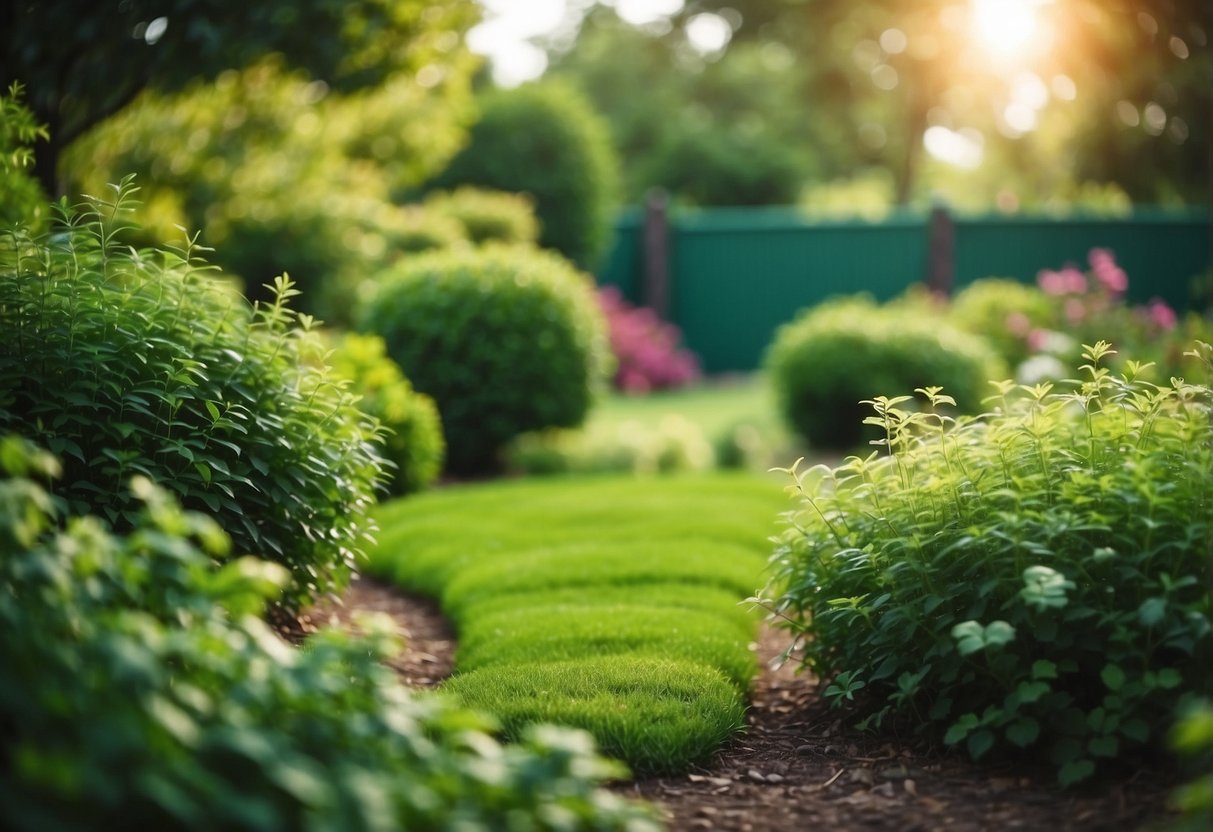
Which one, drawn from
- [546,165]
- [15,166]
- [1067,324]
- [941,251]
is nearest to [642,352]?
[546,165]

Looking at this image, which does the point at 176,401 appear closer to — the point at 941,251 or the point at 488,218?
the point at 488,218

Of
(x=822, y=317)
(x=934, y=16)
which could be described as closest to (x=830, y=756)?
(x=822, y=317)

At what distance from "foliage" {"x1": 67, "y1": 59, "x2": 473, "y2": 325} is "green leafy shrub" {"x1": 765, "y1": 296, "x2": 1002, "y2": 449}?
3.71 meters

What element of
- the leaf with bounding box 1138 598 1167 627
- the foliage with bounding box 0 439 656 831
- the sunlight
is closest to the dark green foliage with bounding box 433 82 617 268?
the sunlight

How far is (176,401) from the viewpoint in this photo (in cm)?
336

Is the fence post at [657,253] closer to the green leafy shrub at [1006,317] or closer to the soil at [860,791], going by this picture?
the green leafy shrub at [1006,317]

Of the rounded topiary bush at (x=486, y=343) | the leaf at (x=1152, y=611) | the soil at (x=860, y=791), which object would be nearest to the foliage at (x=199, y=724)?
the soil at (x=860, y=791)

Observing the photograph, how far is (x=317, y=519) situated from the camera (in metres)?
3.82

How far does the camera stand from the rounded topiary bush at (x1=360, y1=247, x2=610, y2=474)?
850 centimetres

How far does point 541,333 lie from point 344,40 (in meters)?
2.47

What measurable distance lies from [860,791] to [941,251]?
1447 cm

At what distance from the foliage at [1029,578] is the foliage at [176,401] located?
4.97 ft

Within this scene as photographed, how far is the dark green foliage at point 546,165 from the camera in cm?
1622

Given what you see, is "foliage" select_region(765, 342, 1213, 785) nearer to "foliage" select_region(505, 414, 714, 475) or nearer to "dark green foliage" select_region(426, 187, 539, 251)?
"foliage" select_region(505, 414, 714, 475)
